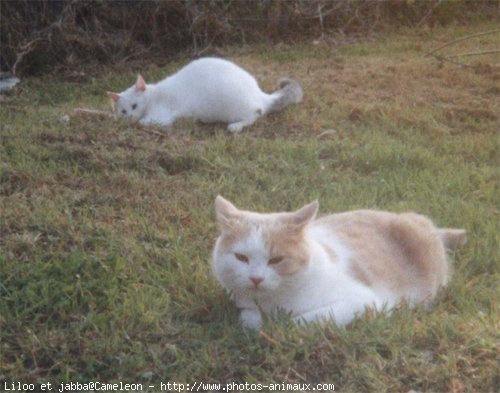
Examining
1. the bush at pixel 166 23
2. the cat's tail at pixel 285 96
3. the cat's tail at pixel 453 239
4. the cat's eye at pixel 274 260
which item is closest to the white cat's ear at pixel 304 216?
the cat's eye at pixel 274 260

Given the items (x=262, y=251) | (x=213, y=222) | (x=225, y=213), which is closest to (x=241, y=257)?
(x=262, y=251)

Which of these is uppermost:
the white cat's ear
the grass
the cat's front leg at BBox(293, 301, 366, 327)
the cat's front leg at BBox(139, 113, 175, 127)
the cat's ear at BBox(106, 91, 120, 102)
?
the white cat's ear

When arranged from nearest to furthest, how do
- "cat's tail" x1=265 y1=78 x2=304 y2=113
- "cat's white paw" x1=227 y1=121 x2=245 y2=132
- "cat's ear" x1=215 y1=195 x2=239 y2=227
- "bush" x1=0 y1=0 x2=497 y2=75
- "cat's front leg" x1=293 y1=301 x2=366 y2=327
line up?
1. "cat's front leg" x1=293 y1=301 x2=366 y2=327
2. "cat's ear" x1=215 y1=195 x2=239 y2=227
3. "cat's white paw" x1=227 y1=121 x2=245 y2=132
4. "cat's tail" x1=265 y1=78 x2=304 y2=113
5. "bush" x1=0 y1=0 x2=497 y2=75

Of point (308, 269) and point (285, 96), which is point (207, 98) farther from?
point (308, 269)

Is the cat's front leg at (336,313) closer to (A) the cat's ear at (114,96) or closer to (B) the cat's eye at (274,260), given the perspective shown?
(B) the cat's eye at (274,260)

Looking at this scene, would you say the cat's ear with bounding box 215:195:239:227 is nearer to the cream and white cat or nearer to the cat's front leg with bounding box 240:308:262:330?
the cream and white cat

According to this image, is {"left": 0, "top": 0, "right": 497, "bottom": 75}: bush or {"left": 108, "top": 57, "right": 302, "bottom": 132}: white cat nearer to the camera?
{"left": 108, "top": 57, "right": 302, "bottom": 132}: white cat

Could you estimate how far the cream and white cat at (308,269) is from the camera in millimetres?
3369

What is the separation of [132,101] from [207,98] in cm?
78

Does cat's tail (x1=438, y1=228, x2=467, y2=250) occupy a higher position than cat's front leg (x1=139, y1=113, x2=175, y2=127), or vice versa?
cat's tail (x1=438, y1=228, x2=467, y2=250)

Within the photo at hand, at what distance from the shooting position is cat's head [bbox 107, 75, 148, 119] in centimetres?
726

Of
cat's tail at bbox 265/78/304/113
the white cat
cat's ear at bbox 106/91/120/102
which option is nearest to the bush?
cat's ear at bbox 106/91/120/102

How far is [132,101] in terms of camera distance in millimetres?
7312

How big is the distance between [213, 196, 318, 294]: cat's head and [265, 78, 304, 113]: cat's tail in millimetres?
3809
